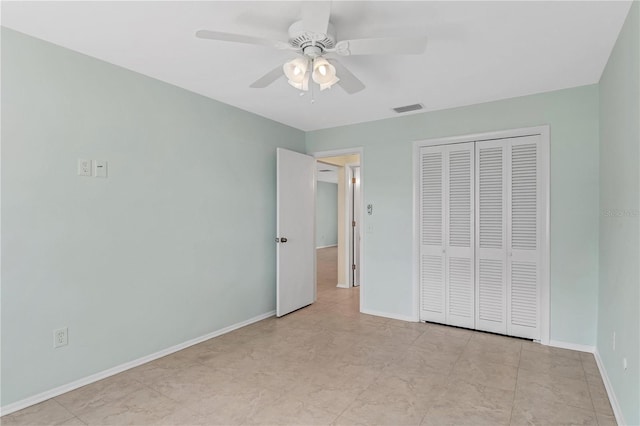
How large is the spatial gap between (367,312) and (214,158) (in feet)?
8.29

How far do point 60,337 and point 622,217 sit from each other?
3732mm

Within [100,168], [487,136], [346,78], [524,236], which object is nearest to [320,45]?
[346,78]

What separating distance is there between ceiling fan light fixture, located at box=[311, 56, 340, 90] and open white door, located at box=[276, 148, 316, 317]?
1975mm

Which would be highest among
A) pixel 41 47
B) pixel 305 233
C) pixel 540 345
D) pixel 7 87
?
pixel 41 47

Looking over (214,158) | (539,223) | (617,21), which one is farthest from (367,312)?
(617,21)

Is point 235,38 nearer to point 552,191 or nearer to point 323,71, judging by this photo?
point 323,71

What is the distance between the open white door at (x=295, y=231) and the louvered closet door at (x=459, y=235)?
68.0 inches

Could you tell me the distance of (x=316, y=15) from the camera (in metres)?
1.69

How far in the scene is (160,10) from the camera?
78.0 inches

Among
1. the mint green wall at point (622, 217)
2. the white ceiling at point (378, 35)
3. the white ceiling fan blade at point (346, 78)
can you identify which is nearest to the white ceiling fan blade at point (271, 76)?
the white ceiling at point (378, 35)

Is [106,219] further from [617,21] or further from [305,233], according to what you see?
[617,21]

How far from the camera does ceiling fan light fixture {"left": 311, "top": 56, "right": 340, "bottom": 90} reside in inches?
83.5

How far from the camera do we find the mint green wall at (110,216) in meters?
A: 2.23

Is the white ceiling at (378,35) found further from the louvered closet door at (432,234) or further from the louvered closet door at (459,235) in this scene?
the louvered closet door at (432,234)
